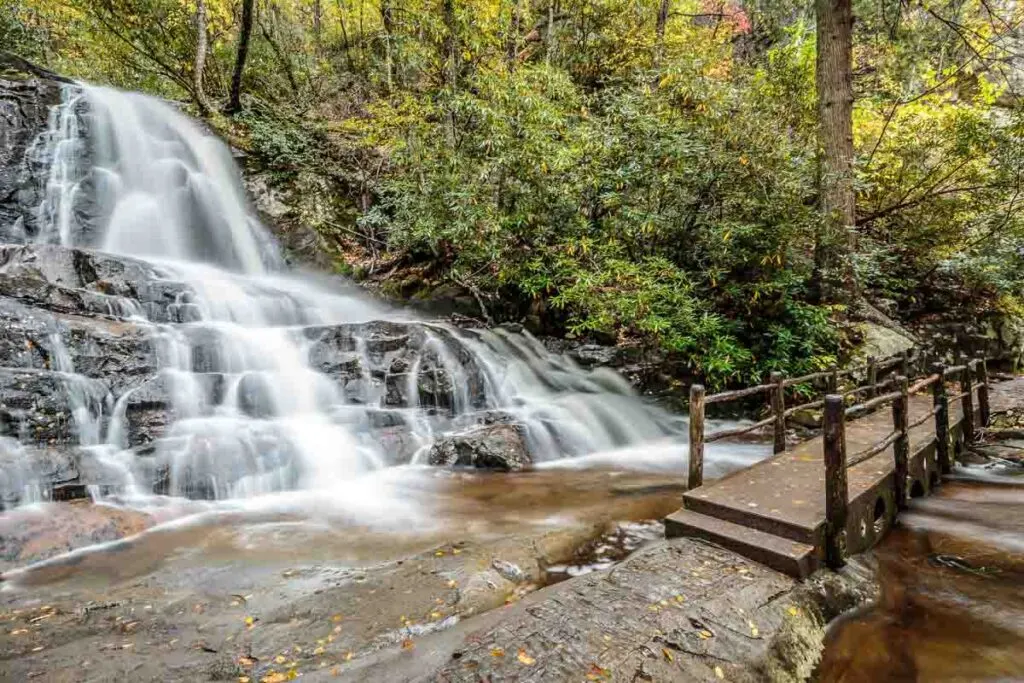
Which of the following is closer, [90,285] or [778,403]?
[778,403]

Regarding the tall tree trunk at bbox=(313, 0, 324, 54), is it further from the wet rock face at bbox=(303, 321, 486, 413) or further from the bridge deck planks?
the bridge deck planks

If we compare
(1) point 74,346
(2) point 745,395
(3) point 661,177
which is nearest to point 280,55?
(3) point 661,177

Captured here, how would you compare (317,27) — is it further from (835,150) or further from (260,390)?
(835,150)

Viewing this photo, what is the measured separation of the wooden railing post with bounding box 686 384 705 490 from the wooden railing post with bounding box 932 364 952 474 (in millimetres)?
2823

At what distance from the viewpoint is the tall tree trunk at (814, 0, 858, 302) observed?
8.49 m

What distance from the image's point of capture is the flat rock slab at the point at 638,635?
2.36 meters

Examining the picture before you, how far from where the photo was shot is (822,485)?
399 cm

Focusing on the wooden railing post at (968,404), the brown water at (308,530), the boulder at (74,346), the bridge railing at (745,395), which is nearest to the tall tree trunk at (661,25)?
the bridge railing at (745,395)

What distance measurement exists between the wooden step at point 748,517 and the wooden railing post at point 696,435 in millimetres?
97

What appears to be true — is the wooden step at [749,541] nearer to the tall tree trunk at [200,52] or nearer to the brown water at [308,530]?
the brown water at [308,530]

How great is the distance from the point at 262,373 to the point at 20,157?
8.43 meters

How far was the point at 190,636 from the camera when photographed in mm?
2932

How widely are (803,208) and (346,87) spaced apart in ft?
55.0

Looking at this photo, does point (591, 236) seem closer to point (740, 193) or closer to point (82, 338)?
point (740, 193)
